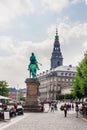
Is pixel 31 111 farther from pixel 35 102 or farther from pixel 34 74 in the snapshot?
pixel 34 74

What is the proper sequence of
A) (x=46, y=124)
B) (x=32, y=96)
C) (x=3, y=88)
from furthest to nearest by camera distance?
(x=3, y=88) < (x=32, y=96) < (x=46, y=124)

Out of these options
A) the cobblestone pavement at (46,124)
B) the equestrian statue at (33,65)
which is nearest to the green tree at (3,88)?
the equestrian statue at (33,65)

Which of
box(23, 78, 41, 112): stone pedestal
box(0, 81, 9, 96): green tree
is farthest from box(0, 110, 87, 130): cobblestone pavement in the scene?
box(0, 81, 9, 96): green tree

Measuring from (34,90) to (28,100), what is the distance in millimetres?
1955

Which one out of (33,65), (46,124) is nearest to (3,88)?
(33,65)

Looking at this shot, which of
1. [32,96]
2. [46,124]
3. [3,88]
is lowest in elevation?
[46,124]

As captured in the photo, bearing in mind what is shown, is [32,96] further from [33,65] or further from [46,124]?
[46,124]

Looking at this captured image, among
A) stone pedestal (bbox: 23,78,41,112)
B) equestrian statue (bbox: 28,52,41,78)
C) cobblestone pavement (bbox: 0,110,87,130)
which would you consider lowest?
cobblestone pavement (bbox: 0,110,87,130)

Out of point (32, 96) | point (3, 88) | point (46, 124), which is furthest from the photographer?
point (3, 88)

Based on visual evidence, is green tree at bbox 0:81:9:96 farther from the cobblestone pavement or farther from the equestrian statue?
the cobblestone pavement

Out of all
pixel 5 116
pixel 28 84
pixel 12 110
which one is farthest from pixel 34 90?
pixel 5 116

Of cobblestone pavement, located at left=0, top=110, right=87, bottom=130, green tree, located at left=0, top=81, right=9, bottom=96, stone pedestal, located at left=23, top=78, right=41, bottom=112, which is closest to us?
cobblestone pavement, located at left=0, top=110, right=87, bottom=130

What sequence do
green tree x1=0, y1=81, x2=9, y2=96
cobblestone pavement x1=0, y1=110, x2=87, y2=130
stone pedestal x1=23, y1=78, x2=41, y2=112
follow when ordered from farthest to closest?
green tree x1=0, y1=81, x2=9, y2=96
stone pedestal x1=23, y1=78, x2=41, y2=112
cobblestone pavement x1=0, y1=110, x2=87, y2=130

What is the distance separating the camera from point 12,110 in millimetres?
53500
